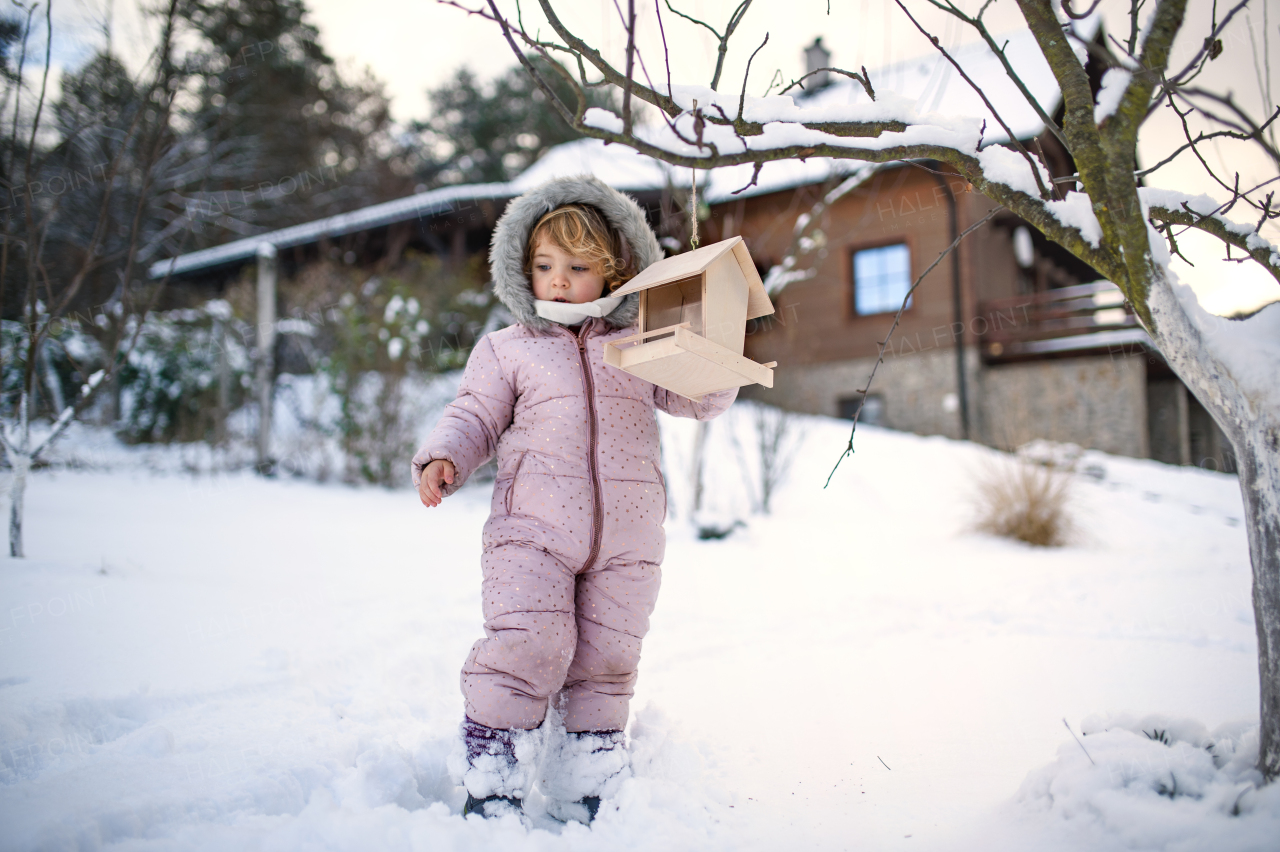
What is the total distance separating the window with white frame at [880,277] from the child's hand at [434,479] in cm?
1062

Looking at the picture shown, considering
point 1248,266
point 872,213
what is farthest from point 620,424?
point 872,213

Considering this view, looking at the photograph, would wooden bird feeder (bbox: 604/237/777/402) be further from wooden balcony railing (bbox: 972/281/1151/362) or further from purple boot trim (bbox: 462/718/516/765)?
wooden balcony railing (bbox: 972/281/1151/362)

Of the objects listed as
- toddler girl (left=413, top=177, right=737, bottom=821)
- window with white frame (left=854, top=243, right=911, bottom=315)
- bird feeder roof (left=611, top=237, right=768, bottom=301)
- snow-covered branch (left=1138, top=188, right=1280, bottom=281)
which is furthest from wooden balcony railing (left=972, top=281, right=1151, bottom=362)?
toddler girl (left=413, top=177, right=737, bottom=821)

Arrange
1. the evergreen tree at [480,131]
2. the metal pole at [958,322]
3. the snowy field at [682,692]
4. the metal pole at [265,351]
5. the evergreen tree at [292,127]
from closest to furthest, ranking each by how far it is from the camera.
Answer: the snowy field at [682,692] → the metal pole at [265,351] → the metal pole at [958,322] → the evergreen tree at [292,127] → the evergreen tree at [480,131]

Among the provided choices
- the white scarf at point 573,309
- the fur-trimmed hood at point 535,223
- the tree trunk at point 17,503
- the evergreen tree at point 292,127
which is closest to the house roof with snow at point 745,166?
the evergreen tree at point 292,127

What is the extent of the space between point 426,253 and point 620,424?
40.3 ft

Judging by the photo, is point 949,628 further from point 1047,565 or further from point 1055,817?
point 1055,817

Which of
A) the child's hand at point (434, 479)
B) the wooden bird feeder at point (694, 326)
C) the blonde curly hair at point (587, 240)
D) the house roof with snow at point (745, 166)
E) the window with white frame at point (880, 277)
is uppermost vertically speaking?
the house roof with snow at point (745, 166)

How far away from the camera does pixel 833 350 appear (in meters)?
12.0

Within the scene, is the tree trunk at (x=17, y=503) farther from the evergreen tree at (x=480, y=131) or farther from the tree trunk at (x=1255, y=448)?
the evergreen tree at (x=480, y=131)

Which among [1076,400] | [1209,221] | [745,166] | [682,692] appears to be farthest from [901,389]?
[1209,221]

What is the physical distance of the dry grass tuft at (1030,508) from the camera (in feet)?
17.7

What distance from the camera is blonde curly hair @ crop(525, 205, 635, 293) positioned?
2.03m

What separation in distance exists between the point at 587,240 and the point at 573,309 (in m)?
0.21
